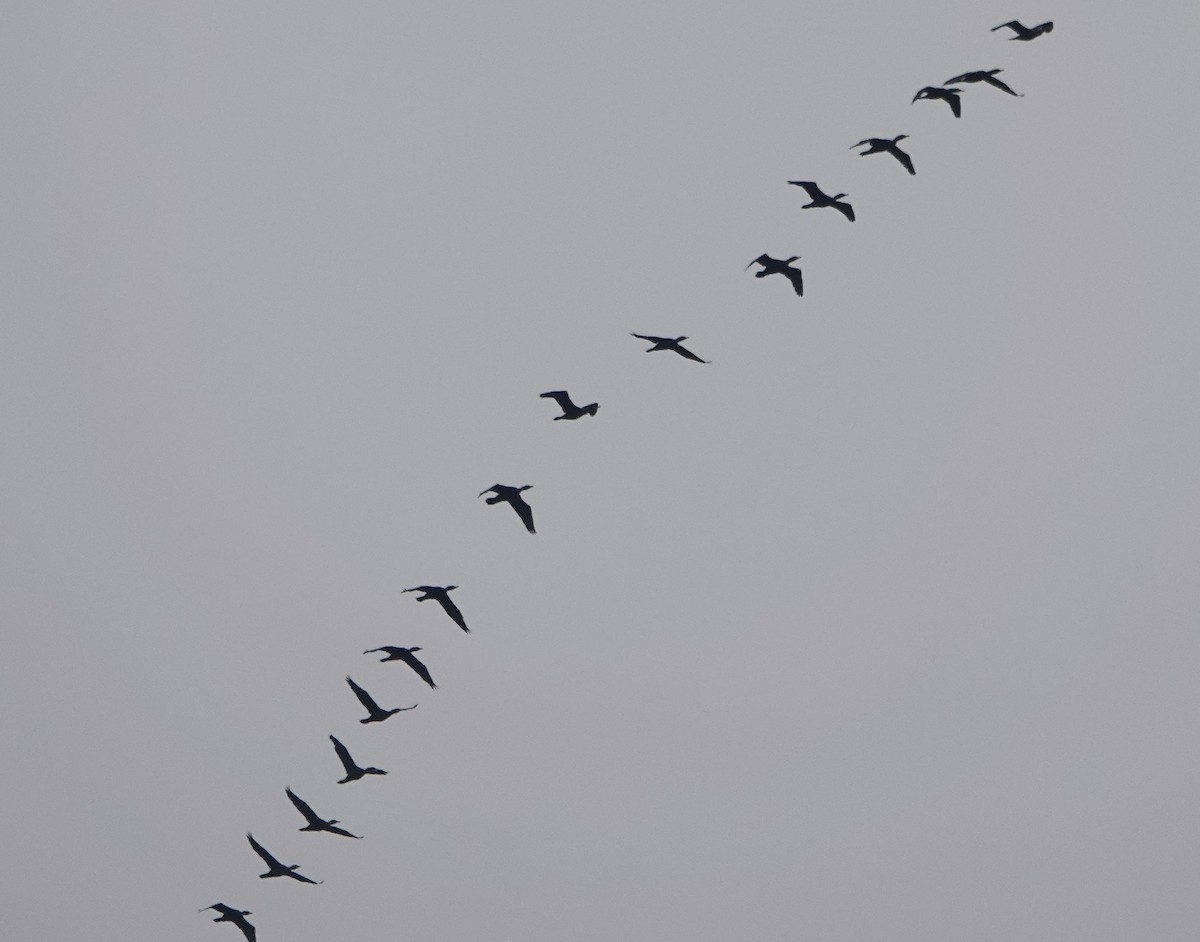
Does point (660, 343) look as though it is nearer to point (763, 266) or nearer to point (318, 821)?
point (763, 266)

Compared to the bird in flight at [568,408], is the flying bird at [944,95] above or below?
above

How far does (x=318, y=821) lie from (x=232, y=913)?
532cm

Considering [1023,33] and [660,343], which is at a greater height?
[1023,33]

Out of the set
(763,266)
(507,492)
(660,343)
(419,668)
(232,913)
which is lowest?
(232,913)

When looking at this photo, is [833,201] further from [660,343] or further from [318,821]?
[318,821]

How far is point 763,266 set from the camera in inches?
2133

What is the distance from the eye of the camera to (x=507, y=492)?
48.8 m

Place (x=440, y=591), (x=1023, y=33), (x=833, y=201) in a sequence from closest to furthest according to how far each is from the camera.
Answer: (x=1023, y=33)
(x=440, y=591)
(x=833, y=201)

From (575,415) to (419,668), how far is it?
10537 mm

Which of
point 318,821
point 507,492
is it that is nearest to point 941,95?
point 507,492

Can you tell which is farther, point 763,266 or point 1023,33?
point 763,266

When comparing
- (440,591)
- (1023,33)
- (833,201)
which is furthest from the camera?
(833,201)

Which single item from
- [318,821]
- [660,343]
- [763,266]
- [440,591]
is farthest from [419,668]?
[763,266]

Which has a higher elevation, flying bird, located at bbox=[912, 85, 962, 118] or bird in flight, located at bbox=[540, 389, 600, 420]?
flying bird, located at bbox=[912, 85, 962, 118]
